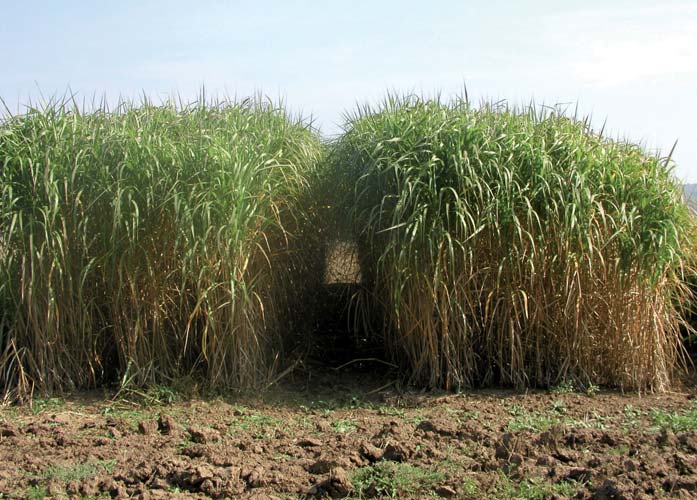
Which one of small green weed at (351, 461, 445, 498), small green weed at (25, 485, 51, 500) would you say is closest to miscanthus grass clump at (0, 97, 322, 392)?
small green weed at (25, 485, 51, 500)

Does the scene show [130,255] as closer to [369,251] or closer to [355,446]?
[369,251]

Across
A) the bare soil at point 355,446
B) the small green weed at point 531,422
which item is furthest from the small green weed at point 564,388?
the small green weed at point 531,422

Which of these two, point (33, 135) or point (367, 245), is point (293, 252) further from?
point (33, 135)

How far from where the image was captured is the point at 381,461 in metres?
3.87

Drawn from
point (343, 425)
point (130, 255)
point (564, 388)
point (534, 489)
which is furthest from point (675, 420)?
point (130, 255)

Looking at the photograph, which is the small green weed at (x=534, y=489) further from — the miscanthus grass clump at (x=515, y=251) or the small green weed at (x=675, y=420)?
the miscanthus grass clump at (x=515, y=251)

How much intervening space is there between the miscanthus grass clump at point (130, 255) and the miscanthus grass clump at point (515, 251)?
0.86 metres

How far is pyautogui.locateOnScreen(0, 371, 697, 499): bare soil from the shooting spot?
3564 mm

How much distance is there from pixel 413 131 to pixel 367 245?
0.91 metres

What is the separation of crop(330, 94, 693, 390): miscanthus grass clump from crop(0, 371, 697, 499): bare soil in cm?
28

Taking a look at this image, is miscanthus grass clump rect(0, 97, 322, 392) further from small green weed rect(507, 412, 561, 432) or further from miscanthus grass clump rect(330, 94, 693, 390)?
small green weed rect(507, 412, 561, 432)

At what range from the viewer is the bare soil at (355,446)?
11.7ft

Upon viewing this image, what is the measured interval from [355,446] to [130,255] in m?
2.04

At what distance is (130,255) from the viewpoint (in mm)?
5008
